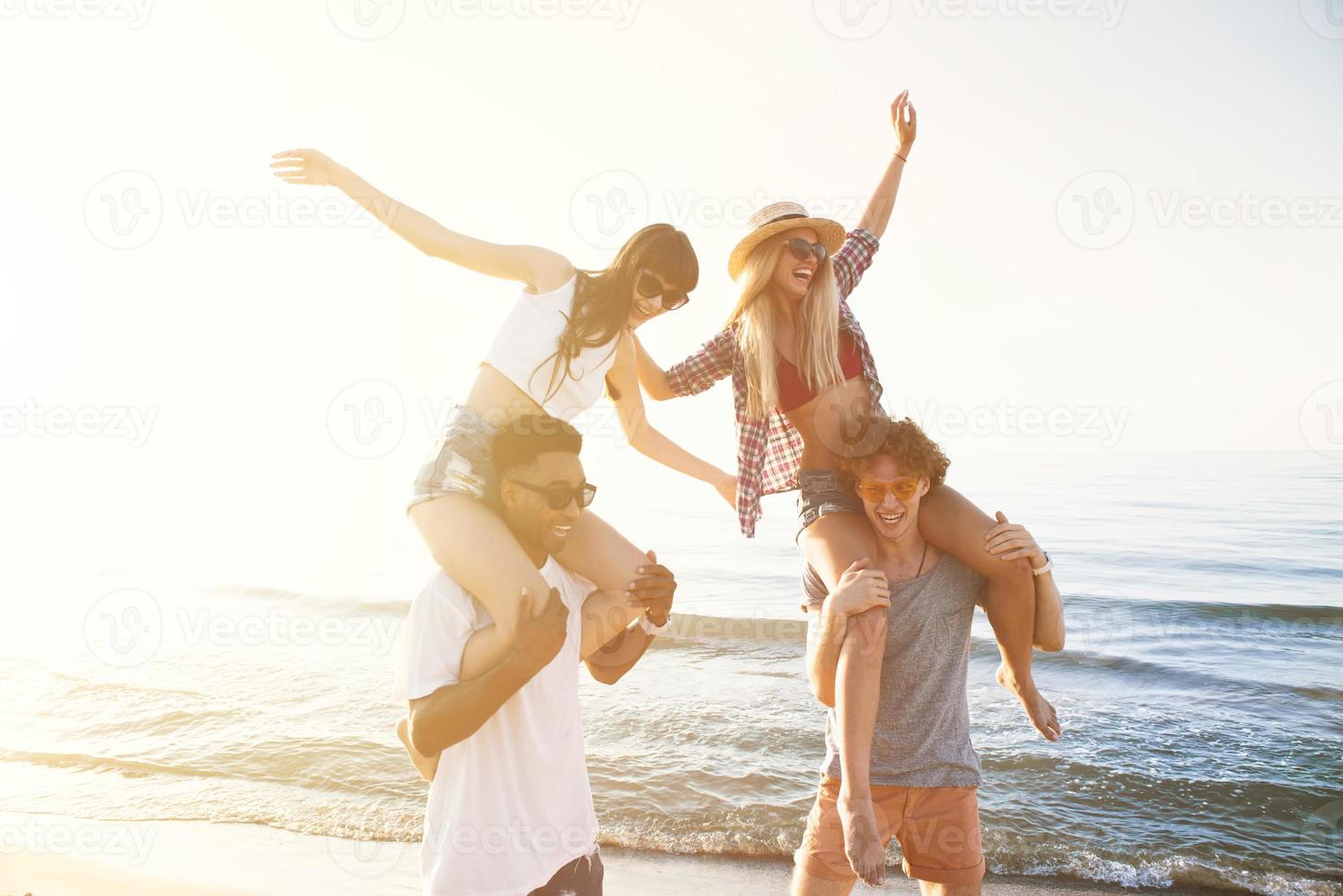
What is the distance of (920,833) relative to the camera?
3.28 meters

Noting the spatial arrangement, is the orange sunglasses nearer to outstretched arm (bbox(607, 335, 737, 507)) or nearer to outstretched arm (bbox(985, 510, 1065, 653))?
outstretched arm (bbox(985, 510, 1065, 653))

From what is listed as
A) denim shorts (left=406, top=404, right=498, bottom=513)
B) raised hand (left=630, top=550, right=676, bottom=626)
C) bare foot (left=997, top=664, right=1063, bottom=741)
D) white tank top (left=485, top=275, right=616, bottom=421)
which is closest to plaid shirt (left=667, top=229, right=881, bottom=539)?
white tank top (left=485, top=275, right=616, bottom=421)

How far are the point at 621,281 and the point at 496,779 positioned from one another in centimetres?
180

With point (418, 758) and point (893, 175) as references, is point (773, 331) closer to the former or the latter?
point (893, 175)

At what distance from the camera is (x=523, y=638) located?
237 cm

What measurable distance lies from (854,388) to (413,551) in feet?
55.2

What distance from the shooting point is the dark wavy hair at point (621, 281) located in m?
3.17

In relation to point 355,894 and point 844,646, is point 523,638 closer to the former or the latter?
point 844,646

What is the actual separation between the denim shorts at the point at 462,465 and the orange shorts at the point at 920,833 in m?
1.82

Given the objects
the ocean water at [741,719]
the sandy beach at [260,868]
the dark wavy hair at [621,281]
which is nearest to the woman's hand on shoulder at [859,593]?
the dark wavy hair at [621,281]

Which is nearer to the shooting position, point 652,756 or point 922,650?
point 922,650

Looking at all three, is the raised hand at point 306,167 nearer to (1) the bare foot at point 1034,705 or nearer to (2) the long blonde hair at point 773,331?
(2) the long blonde hair at point 773,331

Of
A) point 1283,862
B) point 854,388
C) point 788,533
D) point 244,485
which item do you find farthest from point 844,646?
point 244,485

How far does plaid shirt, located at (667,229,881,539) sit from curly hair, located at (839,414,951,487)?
0.52 meters
